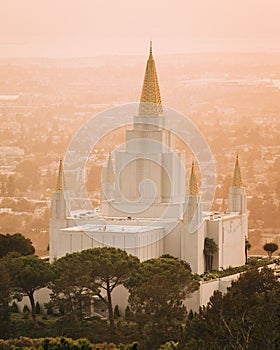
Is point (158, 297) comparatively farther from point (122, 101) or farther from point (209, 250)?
point (122, 101)

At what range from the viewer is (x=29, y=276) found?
1121 inches

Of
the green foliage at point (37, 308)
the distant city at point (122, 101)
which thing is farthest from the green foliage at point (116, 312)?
the distant city at point (122, 101)

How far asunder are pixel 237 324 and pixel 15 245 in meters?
13.0

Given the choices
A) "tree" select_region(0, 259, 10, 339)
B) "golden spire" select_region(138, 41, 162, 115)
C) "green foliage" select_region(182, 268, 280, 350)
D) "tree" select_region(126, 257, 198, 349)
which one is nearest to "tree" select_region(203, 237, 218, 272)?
"tree" select_region(126, 257, 198, 349)

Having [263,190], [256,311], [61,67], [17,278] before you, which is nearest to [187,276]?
[17,278]

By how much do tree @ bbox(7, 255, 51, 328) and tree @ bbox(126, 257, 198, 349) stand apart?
7.29 ft

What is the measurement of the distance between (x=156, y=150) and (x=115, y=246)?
13.8ft

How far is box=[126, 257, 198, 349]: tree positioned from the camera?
25.2m

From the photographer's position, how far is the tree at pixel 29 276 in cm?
2847

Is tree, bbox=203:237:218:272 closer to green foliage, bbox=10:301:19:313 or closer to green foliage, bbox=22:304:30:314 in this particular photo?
green foliage, bbox=22:304:30:314

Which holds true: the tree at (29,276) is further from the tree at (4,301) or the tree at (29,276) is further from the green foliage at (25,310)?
the green foliage at (25,310)

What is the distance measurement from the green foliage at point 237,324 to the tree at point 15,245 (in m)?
9.92

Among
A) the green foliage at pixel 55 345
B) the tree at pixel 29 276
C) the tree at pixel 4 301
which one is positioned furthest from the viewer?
the tree at pixel 29 276

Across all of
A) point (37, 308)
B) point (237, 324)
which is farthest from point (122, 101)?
point (237, 324)
